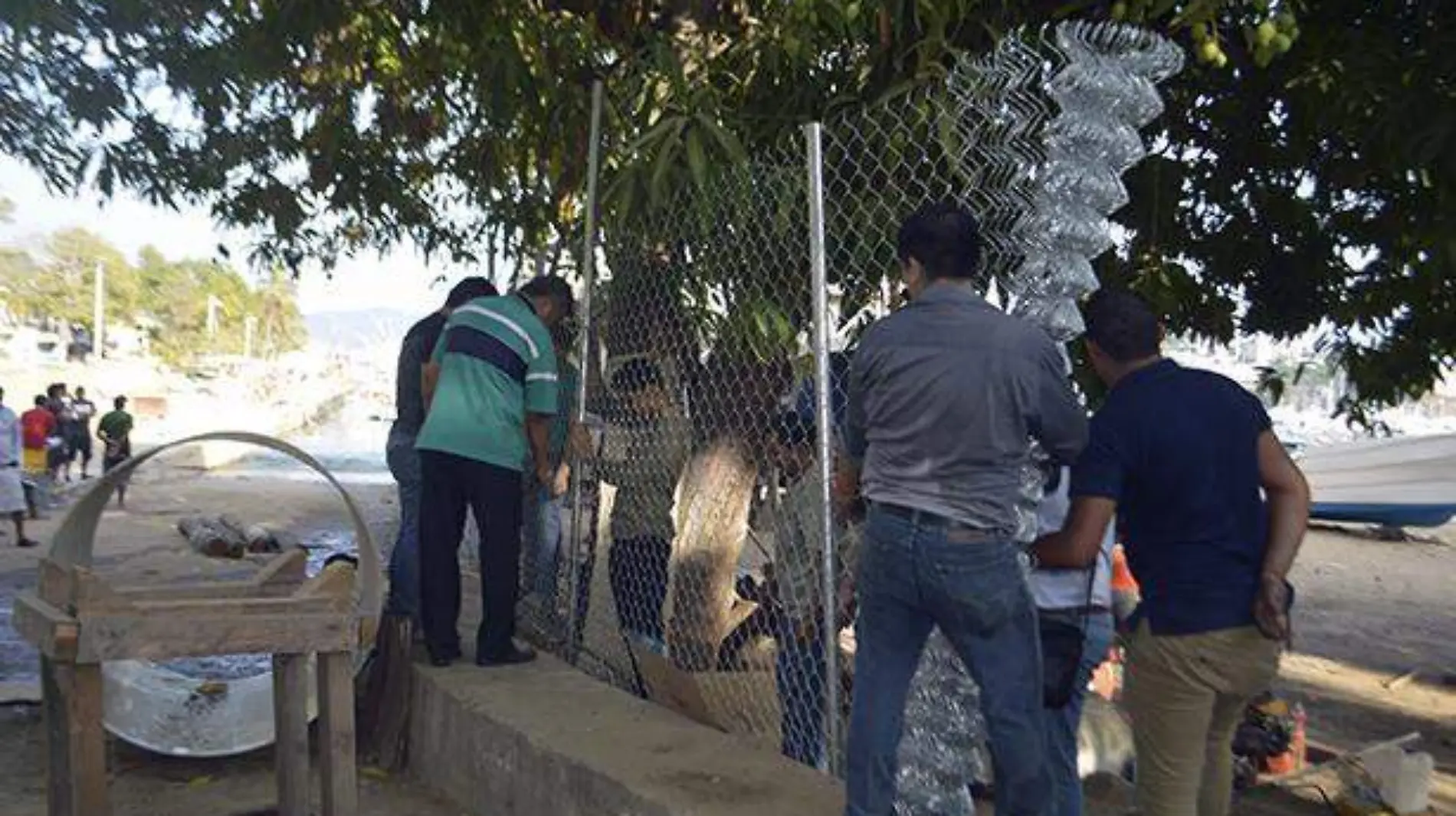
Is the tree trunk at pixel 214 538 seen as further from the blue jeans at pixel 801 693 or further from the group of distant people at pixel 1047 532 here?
the group of distant people at pixel 1047 532

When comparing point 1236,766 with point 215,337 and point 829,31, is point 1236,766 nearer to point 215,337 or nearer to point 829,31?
point 829,31

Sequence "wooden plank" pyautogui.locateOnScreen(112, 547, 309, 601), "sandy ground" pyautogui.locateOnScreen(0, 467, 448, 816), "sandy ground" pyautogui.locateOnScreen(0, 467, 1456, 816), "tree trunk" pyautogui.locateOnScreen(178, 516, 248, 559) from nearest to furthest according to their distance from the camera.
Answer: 1. "wooden plank" pyautogui.locateOnScreen(112, 547, 309, 601)
2. "sandy ground" pyautogui.locateOnScreen(0, 467, 448, 816)
3. "sandy ground" pyautogui.locateOnScreen(0, 467, 1456, 816)
4. "tree trunk" pyautogui.locateOnScreen(178, 516, 248, 559)

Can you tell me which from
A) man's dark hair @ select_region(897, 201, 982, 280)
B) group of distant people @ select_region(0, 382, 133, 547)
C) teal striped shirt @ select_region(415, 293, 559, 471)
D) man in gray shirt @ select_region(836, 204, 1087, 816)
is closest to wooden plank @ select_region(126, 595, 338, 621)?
teal striped shirt @ select_region(415, 293, 559, 471)

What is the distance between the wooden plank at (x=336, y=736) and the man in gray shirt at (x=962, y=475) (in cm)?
147

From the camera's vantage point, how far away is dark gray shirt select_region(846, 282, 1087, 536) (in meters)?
2.71

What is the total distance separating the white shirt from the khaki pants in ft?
0.53

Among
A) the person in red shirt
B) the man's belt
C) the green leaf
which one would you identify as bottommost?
the person in red shirt

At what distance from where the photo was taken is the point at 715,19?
17.1 feet

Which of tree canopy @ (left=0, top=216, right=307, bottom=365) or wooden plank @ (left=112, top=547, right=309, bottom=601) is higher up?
tree canopy @ (left=0, top=216, right=307, bottom=365)

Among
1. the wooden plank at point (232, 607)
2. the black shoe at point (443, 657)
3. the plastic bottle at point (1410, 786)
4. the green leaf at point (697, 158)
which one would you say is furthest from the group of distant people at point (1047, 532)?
the plastic bottle at point (1410, 786)

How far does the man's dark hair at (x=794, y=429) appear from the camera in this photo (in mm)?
3992

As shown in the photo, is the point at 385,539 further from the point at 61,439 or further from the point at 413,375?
the point at 61,439

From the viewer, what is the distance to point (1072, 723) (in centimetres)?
327

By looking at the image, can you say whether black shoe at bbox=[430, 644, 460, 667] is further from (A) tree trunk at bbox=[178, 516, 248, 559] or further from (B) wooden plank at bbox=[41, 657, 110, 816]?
(A) tree trunk at bbox=[178, 516, 248, 559]
